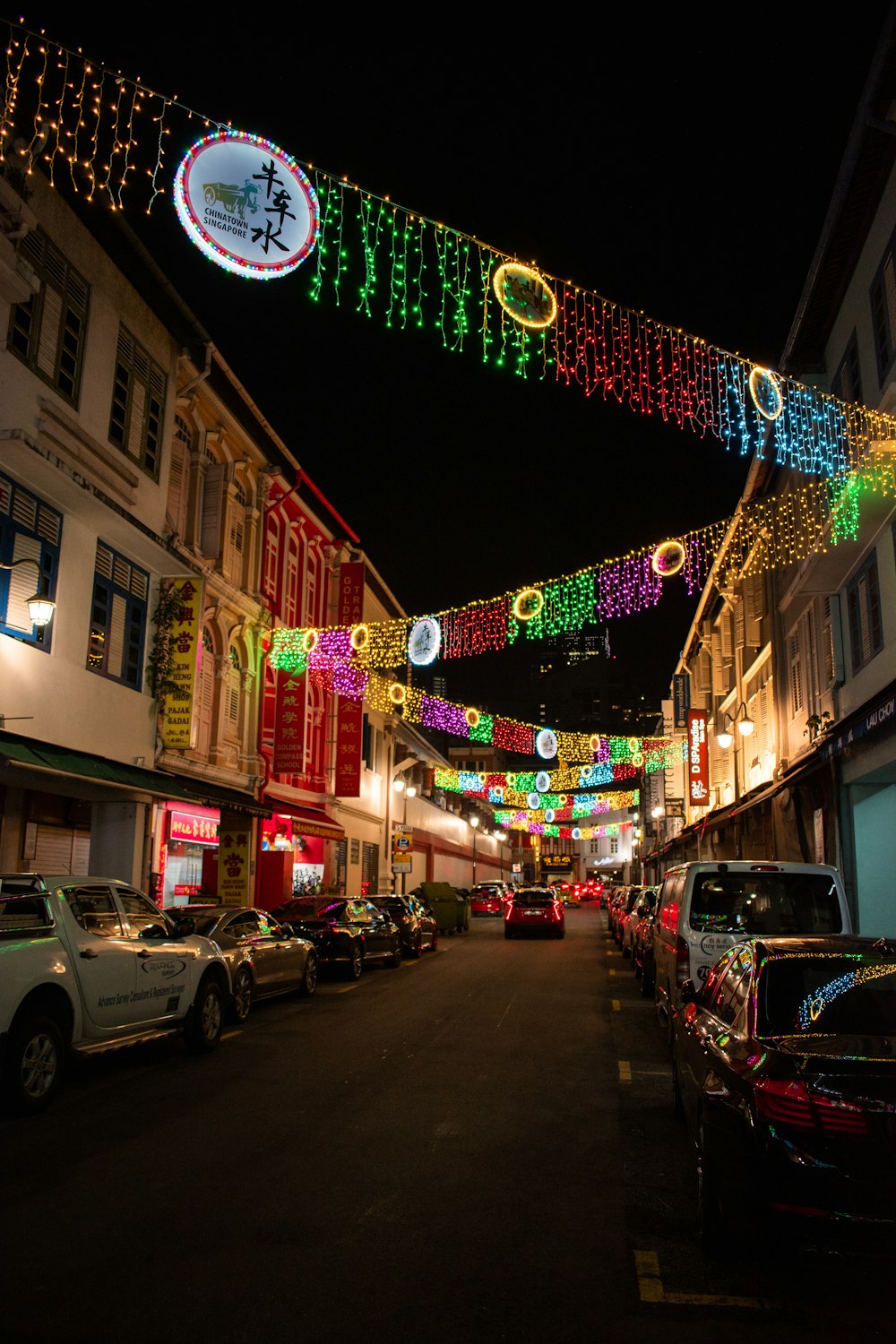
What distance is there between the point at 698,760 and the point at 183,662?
20.2 metres

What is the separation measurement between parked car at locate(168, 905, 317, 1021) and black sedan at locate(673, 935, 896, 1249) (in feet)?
28.5

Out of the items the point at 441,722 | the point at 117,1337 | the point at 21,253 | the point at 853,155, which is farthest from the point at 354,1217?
the point at 441,722

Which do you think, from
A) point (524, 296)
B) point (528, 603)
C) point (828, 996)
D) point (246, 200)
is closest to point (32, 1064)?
point (828, 996)

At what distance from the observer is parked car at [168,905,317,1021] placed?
1362 centimetres

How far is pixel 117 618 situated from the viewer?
1869 cm

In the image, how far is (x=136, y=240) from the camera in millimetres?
18188

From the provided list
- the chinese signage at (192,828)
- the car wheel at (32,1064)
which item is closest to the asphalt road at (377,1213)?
the car wheel at (32,1064)

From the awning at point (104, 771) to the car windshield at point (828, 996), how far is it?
10912mm

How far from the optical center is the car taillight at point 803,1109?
4.41 metres

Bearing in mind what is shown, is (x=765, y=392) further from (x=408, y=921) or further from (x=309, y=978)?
(x=408, y=921)

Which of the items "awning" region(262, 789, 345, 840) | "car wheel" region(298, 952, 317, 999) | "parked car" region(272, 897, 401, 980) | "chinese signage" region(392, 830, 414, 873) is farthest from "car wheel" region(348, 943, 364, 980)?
"chinese signage" region(392, 830, 414, 873)

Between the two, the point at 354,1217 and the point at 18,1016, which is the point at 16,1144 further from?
the point at 354,1217

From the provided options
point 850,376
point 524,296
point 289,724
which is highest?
point 850,376

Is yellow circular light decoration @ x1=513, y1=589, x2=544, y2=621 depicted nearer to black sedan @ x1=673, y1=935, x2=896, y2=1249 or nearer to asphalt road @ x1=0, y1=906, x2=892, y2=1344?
asphalt road @ x1=0, y1=906, x2=892, y2=1344
